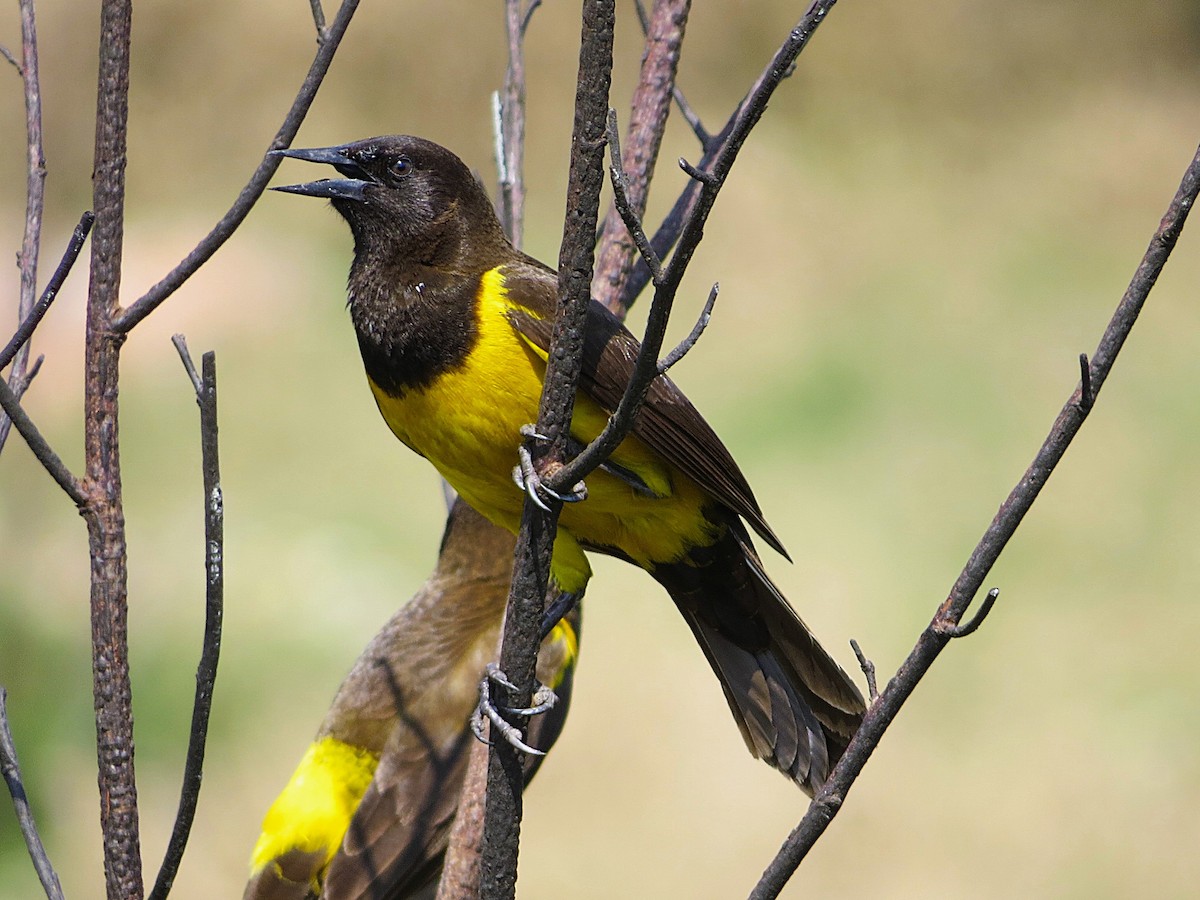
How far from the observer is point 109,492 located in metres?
1.53

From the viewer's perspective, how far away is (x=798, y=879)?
18.4 ft

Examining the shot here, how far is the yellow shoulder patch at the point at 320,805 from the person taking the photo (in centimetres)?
325

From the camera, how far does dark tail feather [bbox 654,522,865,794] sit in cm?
240

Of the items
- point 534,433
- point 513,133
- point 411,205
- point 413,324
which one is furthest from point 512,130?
point 534,433

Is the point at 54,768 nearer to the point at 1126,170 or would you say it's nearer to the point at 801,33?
the point at 801,33

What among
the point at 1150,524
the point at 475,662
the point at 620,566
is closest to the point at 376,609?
the point at 620,566

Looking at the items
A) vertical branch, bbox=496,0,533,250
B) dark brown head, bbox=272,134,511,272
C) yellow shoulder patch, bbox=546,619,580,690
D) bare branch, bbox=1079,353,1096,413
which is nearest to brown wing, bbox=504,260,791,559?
dark brown head, bbox=272,134,511,272

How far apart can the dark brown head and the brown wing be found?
108 millimetres

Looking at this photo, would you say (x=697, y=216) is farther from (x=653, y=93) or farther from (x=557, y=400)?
(x=653, y=93)

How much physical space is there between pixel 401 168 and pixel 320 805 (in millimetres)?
1659

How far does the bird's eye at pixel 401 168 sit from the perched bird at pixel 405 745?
3.99 feet

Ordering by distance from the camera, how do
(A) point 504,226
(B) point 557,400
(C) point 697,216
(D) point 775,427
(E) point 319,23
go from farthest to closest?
1. (D) point 775,427
2. (A) point 504,226
3. (E) point 319,23
4. (B) point 557,400
5. (C) point 697,216

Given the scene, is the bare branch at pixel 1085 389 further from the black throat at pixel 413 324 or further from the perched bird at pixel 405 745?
the perched bird at pixel 405 745

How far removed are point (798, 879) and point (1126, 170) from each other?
5564mm
